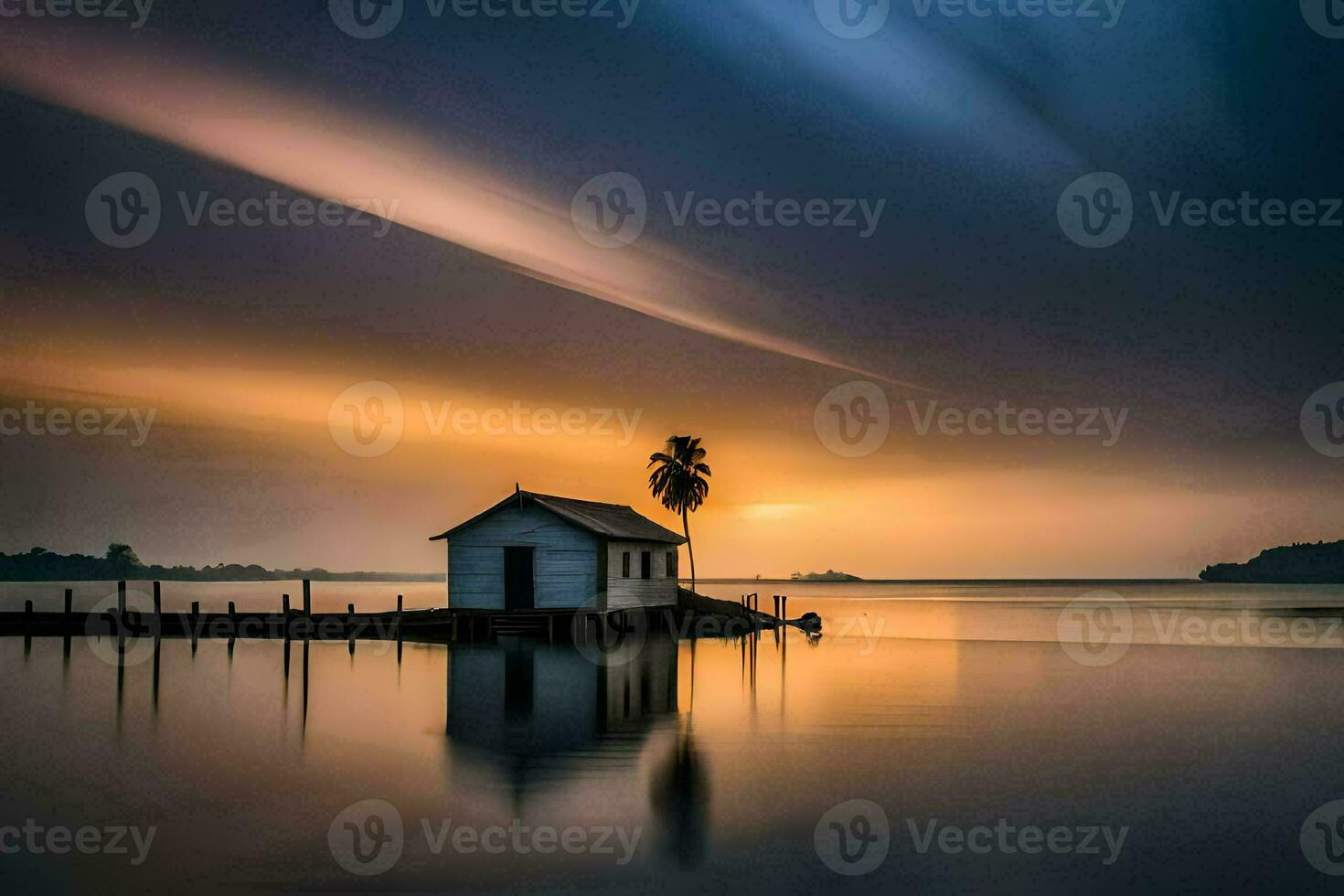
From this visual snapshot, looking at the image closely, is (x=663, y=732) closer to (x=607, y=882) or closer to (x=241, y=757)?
(x=241, y=757)

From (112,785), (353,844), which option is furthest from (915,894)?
(112,785)

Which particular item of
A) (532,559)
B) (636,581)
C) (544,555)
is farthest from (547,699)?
(636,581)

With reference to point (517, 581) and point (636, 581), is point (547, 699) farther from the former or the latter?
point (636, 581)

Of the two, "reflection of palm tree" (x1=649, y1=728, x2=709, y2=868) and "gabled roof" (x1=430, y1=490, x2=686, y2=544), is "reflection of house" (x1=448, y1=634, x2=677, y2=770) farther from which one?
"gabled roof" (x1=430, y1=490, x2=686, y2=544)

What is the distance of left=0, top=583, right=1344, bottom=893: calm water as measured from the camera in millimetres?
13859

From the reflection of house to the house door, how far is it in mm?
4166

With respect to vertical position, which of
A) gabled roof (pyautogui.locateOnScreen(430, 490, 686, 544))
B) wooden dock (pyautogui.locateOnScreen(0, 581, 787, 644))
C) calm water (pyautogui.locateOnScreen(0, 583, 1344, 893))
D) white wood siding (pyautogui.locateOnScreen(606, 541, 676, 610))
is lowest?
calm water (pyautogui.locateOnScreen(0, 583, 1344, 893))

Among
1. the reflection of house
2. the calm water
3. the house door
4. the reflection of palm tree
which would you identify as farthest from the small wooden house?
the reflection of palm tree

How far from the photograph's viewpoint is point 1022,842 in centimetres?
1527

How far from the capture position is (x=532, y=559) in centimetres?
4925

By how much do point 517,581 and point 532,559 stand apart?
1194mm

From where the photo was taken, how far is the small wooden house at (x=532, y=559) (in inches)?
1923

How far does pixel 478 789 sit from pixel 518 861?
4.14 metres

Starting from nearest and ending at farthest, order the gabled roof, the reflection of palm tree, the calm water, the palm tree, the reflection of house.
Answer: the calm water
the reflection of palm tree
the reflection of house
the gabled roof
the palm tree
